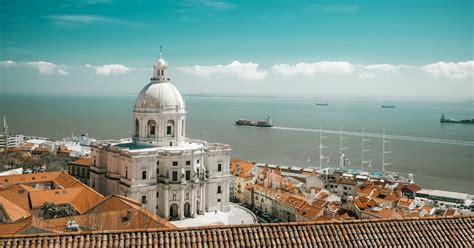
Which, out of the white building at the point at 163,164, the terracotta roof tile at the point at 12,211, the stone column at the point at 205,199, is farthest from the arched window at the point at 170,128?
the terracotta roof tile at the point at 12,211

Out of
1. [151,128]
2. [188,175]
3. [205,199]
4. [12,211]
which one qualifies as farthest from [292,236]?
[151,128]

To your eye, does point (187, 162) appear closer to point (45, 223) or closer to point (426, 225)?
point (45, 223)

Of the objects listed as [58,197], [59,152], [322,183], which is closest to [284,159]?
[322,183]

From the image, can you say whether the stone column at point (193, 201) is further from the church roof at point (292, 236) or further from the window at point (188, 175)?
the church roof at point (292, 236)

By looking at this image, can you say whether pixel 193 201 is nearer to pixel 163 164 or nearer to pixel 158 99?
pixel 163 164

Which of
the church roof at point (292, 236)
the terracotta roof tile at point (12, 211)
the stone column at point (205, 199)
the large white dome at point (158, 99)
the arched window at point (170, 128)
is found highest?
the large white dome at point (158, 99)

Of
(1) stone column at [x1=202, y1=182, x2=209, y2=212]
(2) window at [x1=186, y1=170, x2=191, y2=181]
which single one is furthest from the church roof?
(1) stone column at [x1=202, y1=182, x2=209, y2=212]
